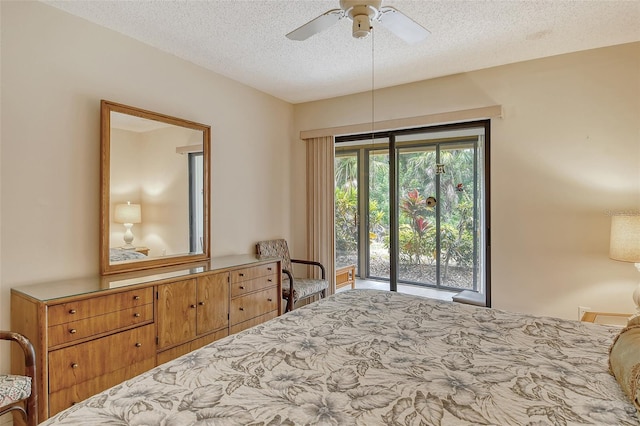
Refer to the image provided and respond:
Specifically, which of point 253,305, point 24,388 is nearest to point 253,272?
point 253,305

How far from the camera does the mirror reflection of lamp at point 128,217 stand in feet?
8.43

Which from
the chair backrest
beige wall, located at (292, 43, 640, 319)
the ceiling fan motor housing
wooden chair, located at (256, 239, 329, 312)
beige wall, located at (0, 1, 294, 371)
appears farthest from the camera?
the chair backrest

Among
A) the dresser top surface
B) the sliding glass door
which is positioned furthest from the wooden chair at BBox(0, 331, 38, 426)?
the sliding glass door

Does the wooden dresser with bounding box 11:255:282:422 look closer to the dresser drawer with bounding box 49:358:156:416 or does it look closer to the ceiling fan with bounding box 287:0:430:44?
the dresser drawer with bounding box 49:358:156:416

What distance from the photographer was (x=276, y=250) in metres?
4.00

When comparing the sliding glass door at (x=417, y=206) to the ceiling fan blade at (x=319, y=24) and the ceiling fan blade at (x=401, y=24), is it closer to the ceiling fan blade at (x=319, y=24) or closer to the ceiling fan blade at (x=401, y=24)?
the ceiling fan blade at (x=401, y=24)

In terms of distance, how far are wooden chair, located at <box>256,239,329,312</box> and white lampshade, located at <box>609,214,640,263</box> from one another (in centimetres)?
255

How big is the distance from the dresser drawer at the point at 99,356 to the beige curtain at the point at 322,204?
226 cm

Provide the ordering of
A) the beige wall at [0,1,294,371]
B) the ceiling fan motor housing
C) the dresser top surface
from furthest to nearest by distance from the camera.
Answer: the beige wall at [0,1,294,371]
the dresser top surface
the ceiling fan motor housing

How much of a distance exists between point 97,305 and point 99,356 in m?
0.31

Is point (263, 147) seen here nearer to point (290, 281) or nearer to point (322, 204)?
point (322, 204)

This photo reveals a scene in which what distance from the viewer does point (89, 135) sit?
96.3 inches

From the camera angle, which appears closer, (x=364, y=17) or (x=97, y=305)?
(x=364, y=17)

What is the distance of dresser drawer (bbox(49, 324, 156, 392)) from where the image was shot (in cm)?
189
